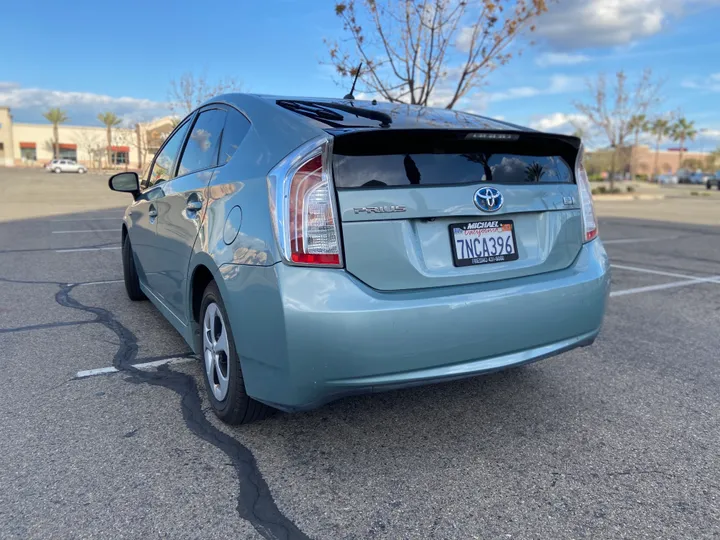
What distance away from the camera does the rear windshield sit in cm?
240

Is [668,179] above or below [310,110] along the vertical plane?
above

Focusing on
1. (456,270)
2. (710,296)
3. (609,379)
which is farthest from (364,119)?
(710,296)

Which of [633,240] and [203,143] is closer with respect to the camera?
[203,143]

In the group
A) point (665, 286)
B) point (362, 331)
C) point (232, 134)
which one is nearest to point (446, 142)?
point (362, 331)

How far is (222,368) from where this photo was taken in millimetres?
2920

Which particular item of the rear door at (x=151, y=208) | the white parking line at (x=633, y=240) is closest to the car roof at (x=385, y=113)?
the rear door at (x=151, y=208)

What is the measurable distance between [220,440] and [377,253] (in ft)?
4.10

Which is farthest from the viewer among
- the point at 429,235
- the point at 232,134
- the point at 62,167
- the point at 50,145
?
the point at 50,145

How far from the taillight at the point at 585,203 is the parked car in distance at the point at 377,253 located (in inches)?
0.5

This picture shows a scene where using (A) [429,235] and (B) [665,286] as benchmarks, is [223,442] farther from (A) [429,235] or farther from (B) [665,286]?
(B) [665,286]

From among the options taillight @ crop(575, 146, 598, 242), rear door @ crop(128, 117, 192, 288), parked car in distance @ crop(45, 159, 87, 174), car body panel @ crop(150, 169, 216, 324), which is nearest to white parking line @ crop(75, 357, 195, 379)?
car body panel @ crop(150, 169, 216, 324)

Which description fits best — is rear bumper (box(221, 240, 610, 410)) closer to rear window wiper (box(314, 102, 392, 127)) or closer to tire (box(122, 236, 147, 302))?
rear window wiper (box(314, 102, 392, 127))

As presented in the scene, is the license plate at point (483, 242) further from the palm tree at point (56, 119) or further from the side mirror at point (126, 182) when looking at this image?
the palm tree at point (56, 119)

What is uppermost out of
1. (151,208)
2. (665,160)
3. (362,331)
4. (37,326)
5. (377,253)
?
(665,160)
